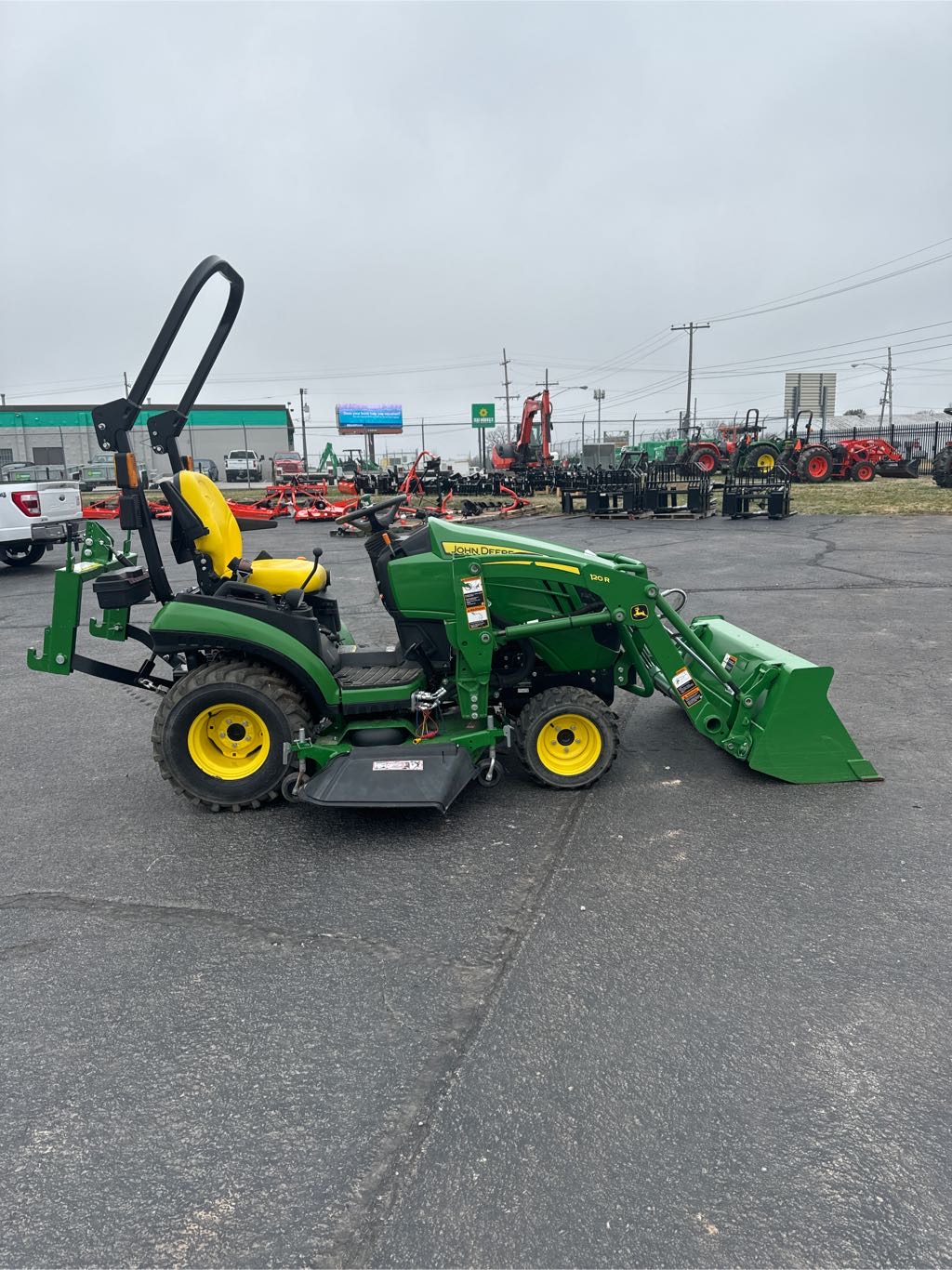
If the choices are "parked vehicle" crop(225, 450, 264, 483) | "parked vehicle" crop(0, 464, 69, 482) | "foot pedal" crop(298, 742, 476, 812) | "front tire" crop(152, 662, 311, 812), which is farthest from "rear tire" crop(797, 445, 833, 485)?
"parked vehicle" crop(225, 450, 264, 483)

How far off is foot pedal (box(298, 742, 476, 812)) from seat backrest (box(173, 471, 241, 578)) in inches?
51.4

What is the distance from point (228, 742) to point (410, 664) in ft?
3.41

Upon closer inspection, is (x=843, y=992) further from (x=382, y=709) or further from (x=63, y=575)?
(x=63, y=575)

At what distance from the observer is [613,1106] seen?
2.29 metres

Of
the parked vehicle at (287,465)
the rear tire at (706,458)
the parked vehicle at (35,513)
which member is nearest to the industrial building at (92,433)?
the parked vehicle at (287,465)

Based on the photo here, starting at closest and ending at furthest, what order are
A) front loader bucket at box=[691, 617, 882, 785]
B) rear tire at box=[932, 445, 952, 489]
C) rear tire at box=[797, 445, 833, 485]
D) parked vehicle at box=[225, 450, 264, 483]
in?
1. front loader bucket at box=[691, 617, 882, 785]
2. rear tire at box=[932, 445, 952, 489]
3. rear tire at box=[797, 445, 833, 485]
4. parked vehicle at box=[225, 450, 264, 483]

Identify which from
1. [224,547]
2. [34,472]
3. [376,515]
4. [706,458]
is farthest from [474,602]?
[34,472]

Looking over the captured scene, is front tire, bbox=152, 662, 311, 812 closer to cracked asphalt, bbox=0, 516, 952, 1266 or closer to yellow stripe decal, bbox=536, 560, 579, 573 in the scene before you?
cracked asphalt, bbox=0, 516, 952, 1266

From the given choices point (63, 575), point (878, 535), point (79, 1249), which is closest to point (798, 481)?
point (878, 535)

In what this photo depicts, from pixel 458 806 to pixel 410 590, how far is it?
1.15m

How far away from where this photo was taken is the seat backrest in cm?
428

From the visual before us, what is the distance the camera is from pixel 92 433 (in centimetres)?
5488

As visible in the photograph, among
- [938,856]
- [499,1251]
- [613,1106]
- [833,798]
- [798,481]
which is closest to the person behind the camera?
[499,1251]

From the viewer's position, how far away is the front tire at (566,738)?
14.1 ft
